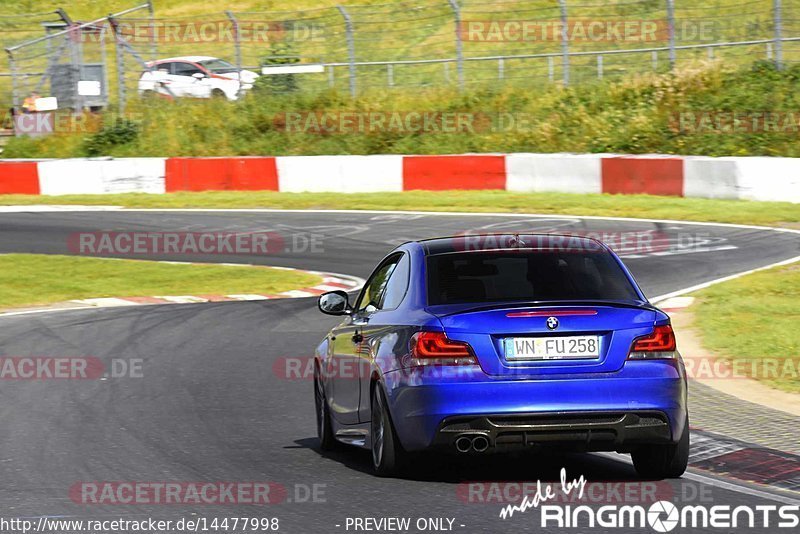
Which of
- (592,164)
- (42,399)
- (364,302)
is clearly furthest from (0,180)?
(364,302)

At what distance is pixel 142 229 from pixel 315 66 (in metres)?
12.1

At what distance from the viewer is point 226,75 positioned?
36.8 m

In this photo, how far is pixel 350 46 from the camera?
3228 cm

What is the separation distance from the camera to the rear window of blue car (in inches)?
281

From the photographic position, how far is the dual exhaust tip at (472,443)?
6.70 metres

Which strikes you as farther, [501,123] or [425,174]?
[501,123]

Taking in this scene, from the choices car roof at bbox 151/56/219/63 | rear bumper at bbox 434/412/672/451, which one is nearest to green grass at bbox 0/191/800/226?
car roof at bbox 151/56/219/63

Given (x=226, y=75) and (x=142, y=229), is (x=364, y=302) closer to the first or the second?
(x=142, y=229)

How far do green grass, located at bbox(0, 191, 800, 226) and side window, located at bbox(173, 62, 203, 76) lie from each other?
27.3 feet

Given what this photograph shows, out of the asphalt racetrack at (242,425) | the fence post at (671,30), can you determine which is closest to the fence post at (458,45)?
the fence post at (671,30)

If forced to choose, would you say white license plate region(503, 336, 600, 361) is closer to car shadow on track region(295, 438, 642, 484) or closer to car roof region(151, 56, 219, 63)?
car shadow on track region(295, 438, 642, 484)

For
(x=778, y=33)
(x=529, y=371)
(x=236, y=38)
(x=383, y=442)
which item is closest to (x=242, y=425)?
(x=383, y=442)

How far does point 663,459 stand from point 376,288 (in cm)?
212

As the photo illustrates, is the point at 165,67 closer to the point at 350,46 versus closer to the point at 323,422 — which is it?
the point at 350,46
